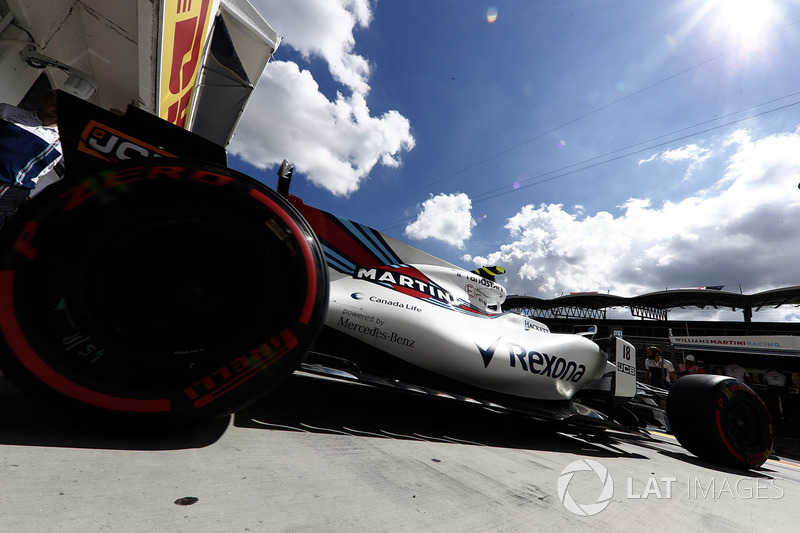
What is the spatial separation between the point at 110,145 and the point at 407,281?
149 centimetres

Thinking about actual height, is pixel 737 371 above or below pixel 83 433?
above

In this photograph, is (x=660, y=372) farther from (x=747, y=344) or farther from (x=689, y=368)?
(x=747, y=344)

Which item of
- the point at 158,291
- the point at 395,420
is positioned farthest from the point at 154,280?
the point at 395,420

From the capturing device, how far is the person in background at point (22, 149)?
62.9 inches

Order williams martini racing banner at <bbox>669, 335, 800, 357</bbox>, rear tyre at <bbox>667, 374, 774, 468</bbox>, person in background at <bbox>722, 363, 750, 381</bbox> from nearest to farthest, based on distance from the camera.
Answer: rear tyre at <bbox>667, 374, 774, 468</bbox> → williams martini racing banner at <bbox>669, 335, 800, 357</bbox> → person in background at <bbox>722, 363, 750, 381</bbox>

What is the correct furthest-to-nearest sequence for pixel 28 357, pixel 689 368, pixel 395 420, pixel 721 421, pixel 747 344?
pixel 747 344, pixel 689 368, pixel 721 421, pixel 395 420, pixel 28 357

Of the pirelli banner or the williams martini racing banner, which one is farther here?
the williams martini racing banner

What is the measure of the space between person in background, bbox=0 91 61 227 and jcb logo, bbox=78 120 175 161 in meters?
0.89

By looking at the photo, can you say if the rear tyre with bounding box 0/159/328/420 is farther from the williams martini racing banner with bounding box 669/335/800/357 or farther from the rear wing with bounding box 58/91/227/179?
the williams martini racing banner with bounding box 669/335/800/357

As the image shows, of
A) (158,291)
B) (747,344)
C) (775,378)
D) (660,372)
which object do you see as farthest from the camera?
(747,344)

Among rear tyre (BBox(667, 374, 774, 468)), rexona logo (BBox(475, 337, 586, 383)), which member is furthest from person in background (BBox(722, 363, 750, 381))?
rexona logo (BBox(475, 337, 586, 383))

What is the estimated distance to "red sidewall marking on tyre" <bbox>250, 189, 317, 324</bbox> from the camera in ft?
3.48

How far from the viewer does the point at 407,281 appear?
205cm

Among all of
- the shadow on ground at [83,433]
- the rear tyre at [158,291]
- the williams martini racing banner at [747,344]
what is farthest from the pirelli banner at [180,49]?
the williams martini racing banner at [747,344]
